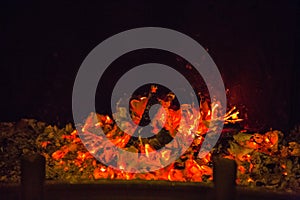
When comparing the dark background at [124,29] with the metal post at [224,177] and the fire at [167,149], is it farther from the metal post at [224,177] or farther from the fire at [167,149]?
the metal post at [224,177]

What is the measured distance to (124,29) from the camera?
7172 millimetres

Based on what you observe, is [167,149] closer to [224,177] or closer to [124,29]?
[124,29]

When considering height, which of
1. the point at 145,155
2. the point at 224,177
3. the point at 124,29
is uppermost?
the point at 124,29

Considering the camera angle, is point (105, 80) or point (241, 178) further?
point (105, 80)

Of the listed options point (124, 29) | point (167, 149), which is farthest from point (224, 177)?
point (124, 29)

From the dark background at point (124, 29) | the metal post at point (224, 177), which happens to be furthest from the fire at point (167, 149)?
the metal post at point (224, 177)

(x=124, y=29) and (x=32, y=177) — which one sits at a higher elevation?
(x=124, y=29)

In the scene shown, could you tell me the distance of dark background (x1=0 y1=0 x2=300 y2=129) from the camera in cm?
706

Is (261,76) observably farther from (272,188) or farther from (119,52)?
(119,52)

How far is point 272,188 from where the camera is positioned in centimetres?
655

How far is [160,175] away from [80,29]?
223cm

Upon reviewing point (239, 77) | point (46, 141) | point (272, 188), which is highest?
point (239, 77)

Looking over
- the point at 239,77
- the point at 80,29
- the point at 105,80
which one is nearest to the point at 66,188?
the point at 105,80

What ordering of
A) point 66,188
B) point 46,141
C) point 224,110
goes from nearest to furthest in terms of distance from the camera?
point 66,188 < point 46,141 < point 224,110
